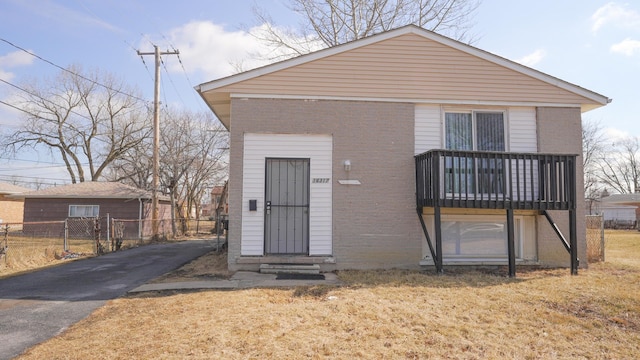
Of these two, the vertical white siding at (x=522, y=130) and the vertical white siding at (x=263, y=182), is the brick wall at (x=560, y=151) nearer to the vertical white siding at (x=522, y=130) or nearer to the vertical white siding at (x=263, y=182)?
the vertical white siding at (x=522, y=130)

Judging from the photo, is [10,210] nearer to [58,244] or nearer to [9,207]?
[9,207]

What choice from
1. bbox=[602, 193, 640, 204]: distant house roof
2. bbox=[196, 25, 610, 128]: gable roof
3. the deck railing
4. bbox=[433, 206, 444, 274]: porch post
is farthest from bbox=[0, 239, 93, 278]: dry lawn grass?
bbox=[602, 193, 640, 204]: distant house roof

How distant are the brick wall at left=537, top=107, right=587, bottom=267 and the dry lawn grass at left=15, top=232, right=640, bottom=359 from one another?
2106mm

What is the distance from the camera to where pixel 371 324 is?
15.2 ft

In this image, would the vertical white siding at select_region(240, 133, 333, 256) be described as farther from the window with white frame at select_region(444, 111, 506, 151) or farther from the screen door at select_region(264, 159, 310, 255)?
the window with white frame at select_region(444, 111, 506, 151)

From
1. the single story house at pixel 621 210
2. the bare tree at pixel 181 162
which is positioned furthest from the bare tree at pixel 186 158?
the single story house at pixel 621 210

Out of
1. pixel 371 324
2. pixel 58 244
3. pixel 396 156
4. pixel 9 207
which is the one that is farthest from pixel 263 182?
pixel 9 207

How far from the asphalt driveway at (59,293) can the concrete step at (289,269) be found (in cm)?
221

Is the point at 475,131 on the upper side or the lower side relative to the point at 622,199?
upper

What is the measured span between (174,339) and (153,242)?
Result: 14757 millimetres

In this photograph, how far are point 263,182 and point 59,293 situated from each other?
154 inches

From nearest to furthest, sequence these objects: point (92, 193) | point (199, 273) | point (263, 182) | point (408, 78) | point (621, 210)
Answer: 1. point (199, 273)
2. point (263, 182)
3. point (408, 78)
4. point (92, 193)
5. point (621, 210)

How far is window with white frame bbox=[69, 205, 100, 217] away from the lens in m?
22.1

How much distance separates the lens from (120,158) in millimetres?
32062
